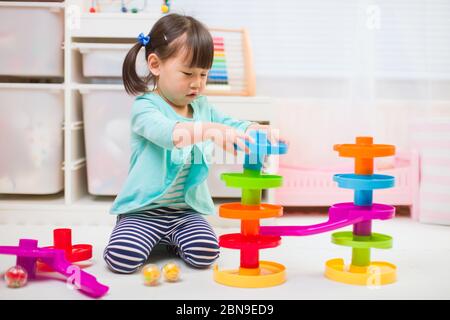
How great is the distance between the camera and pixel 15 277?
3.28 feet

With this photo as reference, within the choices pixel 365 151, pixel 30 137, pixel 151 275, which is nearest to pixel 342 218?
pixel 365 151

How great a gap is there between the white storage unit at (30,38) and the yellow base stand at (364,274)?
1003 mm

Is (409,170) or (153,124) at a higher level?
(153,124)

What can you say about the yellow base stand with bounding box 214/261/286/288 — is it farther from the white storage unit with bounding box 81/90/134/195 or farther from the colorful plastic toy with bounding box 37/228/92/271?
the white storage unit with bounding box 81/90/134/195

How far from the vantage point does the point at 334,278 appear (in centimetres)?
109

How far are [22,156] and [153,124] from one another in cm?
69

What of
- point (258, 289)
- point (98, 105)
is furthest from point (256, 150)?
point (98, 105)

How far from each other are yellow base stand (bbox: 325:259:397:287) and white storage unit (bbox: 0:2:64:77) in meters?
1.00

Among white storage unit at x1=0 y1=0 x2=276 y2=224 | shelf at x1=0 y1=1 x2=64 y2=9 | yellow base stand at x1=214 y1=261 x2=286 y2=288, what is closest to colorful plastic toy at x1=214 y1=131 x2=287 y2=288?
yellow base stand at x1=214 y1=261 x2=286 y2=288

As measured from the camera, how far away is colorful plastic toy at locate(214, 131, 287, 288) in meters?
1.00

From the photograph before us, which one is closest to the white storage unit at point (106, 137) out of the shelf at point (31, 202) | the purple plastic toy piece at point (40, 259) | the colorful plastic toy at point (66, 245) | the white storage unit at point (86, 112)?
the white storage unit at point (86, 112)

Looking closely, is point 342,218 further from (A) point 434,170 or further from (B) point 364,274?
(A) point 434,170

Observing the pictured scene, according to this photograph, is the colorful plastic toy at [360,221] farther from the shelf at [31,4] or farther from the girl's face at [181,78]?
the shelf at [31,4]

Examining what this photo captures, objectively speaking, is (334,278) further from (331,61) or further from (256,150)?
(331,61)
